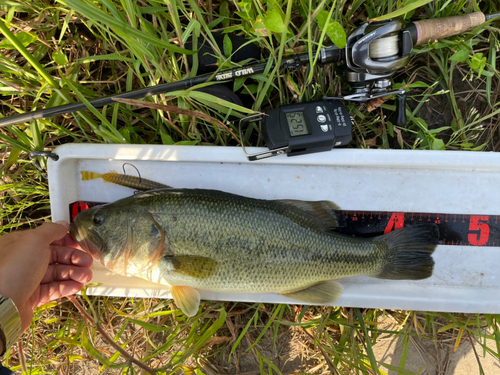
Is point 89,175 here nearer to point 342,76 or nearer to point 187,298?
point 187,298

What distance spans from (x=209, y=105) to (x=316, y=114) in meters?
0.67

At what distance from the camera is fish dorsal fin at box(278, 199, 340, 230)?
2061 mm

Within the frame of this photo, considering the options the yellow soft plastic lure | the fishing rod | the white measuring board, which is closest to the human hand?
the white measuring board

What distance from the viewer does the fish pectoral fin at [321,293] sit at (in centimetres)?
206

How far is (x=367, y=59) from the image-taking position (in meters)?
1.78

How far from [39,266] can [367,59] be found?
2265 mm

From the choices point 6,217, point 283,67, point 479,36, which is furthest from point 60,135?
point 479,36

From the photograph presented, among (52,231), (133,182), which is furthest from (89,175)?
(52,231)

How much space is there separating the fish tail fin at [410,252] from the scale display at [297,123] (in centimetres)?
88

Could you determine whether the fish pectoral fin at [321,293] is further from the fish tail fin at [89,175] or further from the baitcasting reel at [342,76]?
the fish tail fin at [89,175]

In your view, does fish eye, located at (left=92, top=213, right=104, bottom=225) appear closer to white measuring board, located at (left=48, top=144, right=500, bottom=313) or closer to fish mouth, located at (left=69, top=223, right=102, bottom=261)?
fish mouth, located at (left=69, top=223, right=102, bottom=261)

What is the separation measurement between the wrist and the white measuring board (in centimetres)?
45

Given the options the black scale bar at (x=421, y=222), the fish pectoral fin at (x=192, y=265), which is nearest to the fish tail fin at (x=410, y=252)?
the black scale bar at (x=421, y=222)

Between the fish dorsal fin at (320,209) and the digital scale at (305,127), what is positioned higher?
the digital scale at (305,127)
